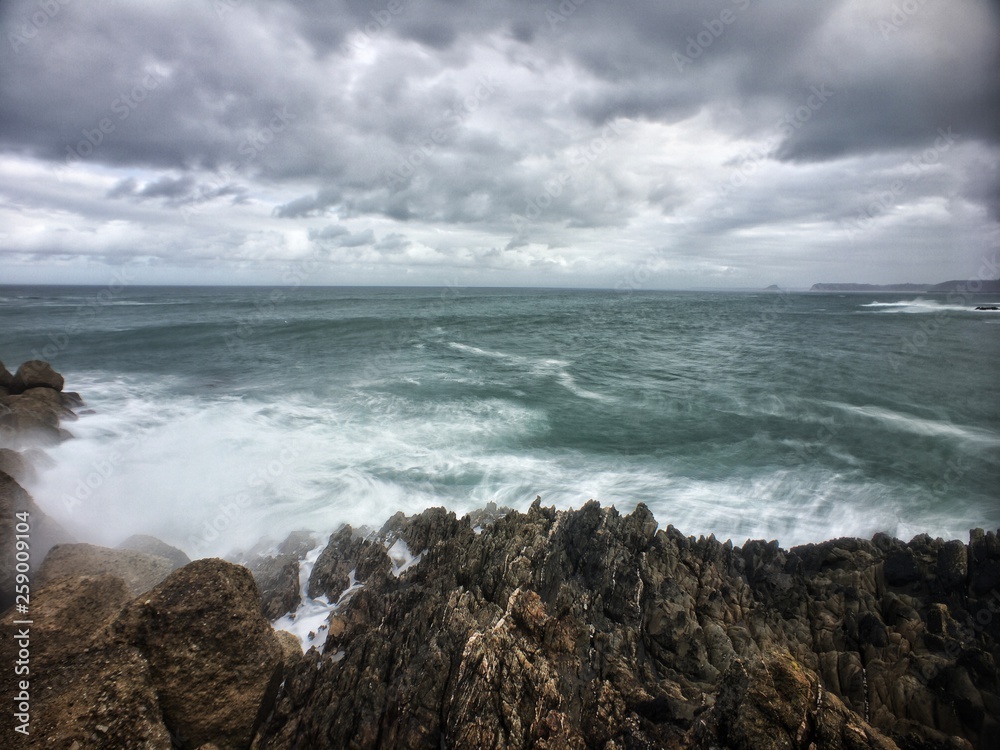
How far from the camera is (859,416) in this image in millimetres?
22406

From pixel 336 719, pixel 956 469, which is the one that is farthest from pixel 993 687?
pixel 956 469

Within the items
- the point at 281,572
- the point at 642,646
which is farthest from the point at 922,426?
the point at 281,572

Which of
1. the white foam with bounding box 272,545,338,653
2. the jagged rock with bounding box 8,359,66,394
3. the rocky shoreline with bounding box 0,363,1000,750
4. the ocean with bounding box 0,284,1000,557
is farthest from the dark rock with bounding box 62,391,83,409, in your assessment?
the white foam with bounding box 272,545,338,653

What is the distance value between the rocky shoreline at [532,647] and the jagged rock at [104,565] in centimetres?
4

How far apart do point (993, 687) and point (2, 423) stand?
2357 cm

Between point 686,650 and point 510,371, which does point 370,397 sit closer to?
point 510,371

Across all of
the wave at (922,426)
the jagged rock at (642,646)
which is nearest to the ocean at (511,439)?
the wave at (922,426)

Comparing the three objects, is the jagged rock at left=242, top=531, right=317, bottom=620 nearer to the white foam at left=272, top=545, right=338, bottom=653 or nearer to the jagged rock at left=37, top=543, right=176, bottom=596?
the white foam at left=272, top=545, right=338, bottom=653

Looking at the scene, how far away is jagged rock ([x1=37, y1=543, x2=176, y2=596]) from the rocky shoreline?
0.04 metres

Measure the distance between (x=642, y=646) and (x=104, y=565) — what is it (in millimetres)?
8966

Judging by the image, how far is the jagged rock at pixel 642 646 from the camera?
512cm

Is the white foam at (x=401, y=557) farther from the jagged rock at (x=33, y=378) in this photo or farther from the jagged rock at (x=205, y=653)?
the jagged rock at (x=33, y=378)

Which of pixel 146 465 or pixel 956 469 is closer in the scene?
pixel 146 465

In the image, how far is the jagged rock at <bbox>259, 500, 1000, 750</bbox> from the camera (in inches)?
202
